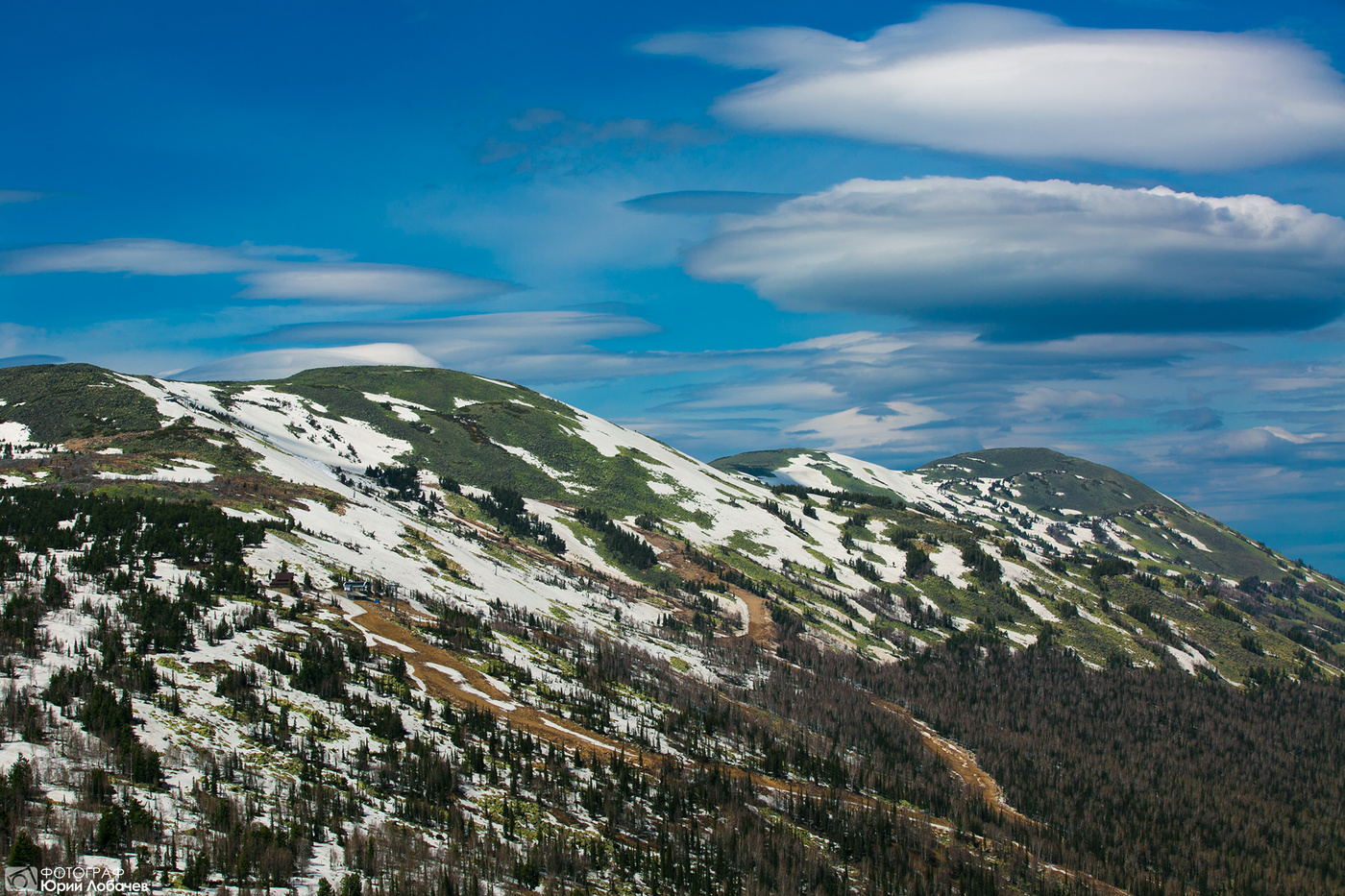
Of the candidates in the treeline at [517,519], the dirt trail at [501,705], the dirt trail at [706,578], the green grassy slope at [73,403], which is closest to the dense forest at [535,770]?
the dirt trail at [501,705]

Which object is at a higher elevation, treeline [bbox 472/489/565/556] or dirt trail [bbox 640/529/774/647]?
treeline [bbox 472/489/565/556]

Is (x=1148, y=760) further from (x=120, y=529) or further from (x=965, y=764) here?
(x=120, y=529)

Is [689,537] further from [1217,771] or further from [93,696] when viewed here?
[93,696]

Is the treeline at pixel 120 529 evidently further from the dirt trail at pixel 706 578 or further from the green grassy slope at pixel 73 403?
the dirt trail at pixel 706 578

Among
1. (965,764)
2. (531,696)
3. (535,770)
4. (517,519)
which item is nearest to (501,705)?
(531,696)

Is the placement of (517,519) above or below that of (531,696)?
above

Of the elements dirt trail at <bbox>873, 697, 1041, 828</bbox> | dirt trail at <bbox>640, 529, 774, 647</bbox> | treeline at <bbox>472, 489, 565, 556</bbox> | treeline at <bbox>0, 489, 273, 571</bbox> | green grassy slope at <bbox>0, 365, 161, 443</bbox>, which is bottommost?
dirt trail at <bbox>873, 697, 1041, 828</bbox>

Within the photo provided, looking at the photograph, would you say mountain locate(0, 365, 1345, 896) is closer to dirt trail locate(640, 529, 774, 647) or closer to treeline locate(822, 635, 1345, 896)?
treeline locate(822, 635, 1345, 896)

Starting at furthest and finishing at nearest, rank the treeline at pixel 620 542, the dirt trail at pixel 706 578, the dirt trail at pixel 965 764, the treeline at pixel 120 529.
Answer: the treeline at pixel 620 542 → the dirt trail at pixel 706 578 → the dirt trail at pixel 965 764 → the treeline at pixel 120 529

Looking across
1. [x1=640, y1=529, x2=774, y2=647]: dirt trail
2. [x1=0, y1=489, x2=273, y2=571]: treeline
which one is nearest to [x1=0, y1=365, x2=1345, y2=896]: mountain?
[x1=0, y1=489, x2=273, y2=571]: treeline
